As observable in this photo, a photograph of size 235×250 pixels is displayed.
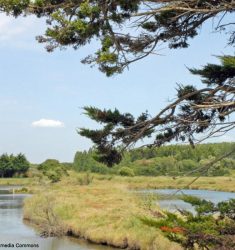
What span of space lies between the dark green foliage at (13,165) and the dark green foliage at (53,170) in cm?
1219

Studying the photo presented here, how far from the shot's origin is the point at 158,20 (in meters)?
8.02

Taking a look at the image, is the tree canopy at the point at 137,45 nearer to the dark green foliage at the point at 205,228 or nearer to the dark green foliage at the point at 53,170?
the dark green foliage at the point at 205,228

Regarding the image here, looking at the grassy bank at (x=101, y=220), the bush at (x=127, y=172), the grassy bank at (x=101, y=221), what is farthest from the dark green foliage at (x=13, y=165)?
the grassy bank at (x=101, y=221)

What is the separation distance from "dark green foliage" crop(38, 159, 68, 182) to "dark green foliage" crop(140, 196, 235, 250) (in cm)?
5642

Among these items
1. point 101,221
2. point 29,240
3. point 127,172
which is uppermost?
point 127,172

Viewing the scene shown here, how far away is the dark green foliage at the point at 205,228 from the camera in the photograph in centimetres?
646

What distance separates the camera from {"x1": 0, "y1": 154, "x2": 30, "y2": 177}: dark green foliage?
3706 inches

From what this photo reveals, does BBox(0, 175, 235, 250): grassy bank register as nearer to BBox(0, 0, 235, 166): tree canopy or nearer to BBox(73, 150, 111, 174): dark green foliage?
BBox(0, 0, 235, 166): tree canopy

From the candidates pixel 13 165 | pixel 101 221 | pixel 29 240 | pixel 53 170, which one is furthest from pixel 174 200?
pixel 13 165

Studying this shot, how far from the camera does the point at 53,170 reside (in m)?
71.6

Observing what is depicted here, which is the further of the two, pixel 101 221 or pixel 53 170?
pixel 53 170

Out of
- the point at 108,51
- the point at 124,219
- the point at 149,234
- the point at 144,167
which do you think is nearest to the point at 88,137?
the point at 108,51

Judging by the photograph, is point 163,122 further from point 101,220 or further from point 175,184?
point 175,184

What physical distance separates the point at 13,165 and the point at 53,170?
989 inches
